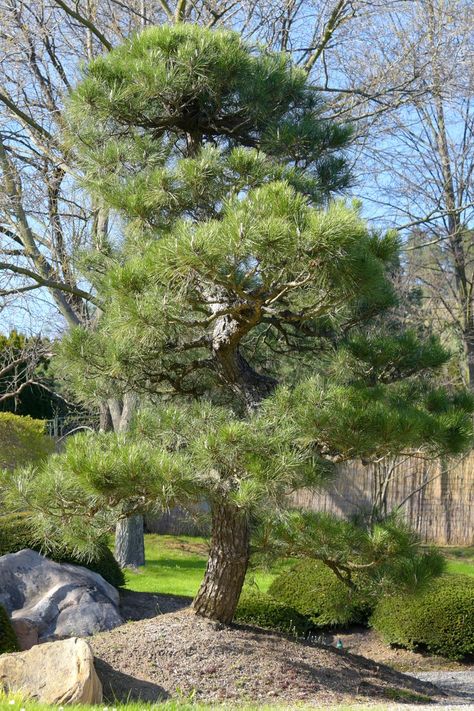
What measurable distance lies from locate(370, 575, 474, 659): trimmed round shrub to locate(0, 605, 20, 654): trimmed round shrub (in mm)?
3957

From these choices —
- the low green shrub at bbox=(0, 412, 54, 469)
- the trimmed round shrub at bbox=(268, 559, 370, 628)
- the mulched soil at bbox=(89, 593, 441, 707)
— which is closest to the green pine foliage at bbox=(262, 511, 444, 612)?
the mulched soil at bbox=(89, 593, 441, 707)

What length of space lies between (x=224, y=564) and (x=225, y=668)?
752 millimetres

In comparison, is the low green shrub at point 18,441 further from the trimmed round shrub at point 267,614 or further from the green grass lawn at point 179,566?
the trimmed round shrub at point 267,614

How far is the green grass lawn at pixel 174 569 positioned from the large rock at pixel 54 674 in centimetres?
387

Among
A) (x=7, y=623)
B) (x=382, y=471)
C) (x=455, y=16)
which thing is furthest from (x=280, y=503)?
(x=382, y=471)

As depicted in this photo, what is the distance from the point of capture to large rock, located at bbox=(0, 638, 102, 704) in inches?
178

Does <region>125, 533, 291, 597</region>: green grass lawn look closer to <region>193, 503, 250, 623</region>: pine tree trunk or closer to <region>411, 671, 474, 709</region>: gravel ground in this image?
<region>411, 671, 474, 709</region>: gravel ground

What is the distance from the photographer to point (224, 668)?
5.42 metres

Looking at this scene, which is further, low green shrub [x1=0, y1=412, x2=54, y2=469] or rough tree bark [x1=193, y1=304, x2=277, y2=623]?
low green shrub [x1=0, y1=412, x2=54, y2=469]

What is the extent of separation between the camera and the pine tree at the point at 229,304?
15.5 ft

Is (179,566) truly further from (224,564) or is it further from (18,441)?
(224,564)

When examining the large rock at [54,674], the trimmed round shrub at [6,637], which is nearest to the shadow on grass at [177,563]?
the trimmed round shrub at [6,637]

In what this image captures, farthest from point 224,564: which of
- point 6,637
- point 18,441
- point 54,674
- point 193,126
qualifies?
point 18,441

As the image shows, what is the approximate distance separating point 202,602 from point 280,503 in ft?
4.78
